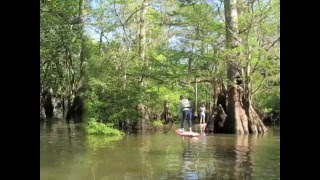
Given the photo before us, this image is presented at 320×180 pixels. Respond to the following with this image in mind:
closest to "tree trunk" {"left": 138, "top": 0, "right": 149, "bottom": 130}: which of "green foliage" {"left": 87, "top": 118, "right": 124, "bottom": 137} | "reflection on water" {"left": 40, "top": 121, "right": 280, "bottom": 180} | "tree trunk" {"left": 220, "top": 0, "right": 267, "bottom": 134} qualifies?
"green foliage" {"left": 87, "top": 118, "right": 124, "bottom": 137}

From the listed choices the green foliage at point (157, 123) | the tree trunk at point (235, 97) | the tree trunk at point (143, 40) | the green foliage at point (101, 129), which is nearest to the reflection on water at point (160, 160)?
the green foliage at point (101, 129)

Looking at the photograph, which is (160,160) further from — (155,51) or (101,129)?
(155,51)

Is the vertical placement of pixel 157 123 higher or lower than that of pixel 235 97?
lower

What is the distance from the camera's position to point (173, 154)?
928cm

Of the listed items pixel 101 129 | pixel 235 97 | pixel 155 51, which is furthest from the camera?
pixel 155 51

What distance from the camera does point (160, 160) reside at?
8328mm

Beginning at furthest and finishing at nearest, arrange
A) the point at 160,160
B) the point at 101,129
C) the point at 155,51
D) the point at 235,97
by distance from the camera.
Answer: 1. the point at 155,51
2. the point at 235,97
3. the point at 101,129
4. the point at 160,160

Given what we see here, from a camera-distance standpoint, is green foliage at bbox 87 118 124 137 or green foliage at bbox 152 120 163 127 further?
green foliage at bbox 152 120 163 127

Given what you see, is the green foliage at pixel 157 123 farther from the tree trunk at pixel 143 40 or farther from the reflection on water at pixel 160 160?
the reflection on water at pixel 160 160

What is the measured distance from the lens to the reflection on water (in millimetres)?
6723

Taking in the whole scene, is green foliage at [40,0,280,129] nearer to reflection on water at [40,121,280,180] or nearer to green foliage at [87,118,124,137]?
green foliage at [87,118,124,137]

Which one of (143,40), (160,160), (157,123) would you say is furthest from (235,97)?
(160,160)
